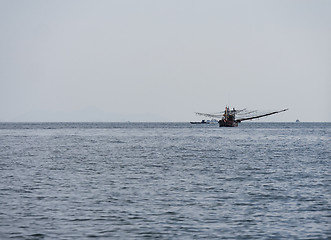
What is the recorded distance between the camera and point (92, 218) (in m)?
18.7

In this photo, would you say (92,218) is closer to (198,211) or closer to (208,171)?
(198,211)

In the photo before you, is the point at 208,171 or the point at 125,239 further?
the point at 208,171

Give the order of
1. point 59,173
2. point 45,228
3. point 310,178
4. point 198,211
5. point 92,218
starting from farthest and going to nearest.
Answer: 1. point 59,173
2. point 310,178
3. point 198,211
4. point 92,218
5. point 45,228

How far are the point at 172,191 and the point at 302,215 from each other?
8179mm

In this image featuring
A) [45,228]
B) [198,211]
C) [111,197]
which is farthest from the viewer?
[111,197]

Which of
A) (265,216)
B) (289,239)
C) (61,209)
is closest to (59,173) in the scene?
(61,209)

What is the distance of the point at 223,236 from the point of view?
1603 cm

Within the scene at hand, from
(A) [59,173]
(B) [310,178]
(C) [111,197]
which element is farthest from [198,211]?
(A) [59,173]

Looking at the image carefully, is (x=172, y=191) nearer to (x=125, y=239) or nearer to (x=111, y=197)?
(x=111, y=197)

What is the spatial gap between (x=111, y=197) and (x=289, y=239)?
10.5 meters

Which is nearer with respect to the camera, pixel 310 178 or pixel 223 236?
pixel 223 236

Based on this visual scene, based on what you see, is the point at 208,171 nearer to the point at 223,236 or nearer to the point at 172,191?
the point at 172,191

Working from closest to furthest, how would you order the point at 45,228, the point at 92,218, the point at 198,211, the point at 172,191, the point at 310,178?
the point at 45,228 → the point at 92,218 → the point at 198,211 → the point at 172,191 → the point at 310,178

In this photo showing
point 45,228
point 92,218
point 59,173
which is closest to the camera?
point 45,228
